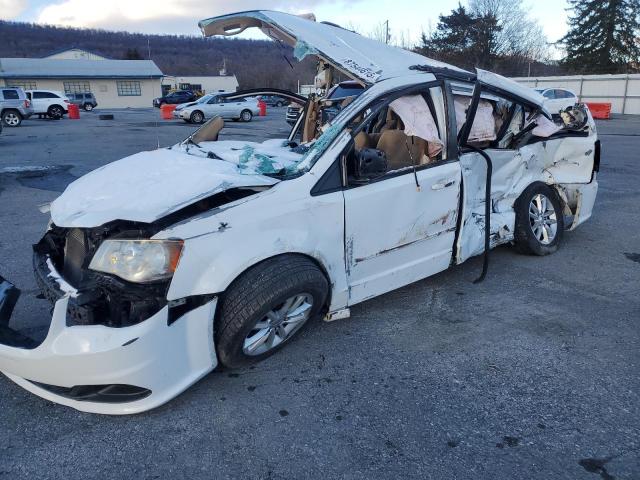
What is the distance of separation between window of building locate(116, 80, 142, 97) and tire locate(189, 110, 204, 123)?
38261 mm

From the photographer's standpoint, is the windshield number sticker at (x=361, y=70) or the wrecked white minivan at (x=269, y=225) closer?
the wrecked white minivan at (x=269, y=225)

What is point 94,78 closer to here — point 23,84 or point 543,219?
point 23,84

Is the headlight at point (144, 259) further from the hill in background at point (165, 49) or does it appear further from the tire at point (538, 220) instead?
the hill in background at point (165, 49)

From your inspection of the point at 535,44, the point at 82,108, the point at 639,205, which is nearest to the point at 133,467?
the point at 639,205

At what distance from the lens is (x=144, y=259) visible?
2.56m

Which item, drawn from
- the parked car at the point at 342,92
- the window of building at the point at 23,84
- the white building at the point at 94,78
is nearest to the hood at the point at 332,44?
the parked car at the point at 342,92

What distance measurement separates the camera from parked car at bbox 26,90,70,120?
27406 millimetres

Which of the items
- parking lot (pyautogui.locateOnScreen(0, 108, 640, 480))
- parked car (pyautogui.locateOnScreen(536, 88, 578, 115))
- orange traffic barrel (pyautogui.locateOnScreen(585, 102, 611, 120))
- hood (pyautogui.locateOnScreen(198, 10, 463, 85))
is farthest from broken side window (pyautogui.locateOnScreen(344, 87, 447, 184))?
orange traffic barrel (pyautogui.locateOnScreen(585, 102, 611, 120))

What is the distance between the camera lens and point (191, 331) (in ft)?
8.46

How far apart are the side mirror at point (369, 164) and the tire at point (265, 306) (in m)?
0.67

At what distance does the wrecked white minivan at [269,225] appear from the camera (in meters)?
2.50

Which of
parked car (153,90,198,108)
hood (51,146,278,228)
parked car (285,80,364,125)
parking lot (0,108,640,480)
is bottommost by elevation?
parking lot (0,108,640,480)

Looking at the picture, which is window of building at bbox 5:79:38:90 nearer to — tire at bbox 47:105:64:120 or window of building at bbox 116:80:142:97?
window of building at bbox 116:80:142:97

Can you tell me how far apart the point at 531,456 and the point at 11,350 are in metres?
2.59
